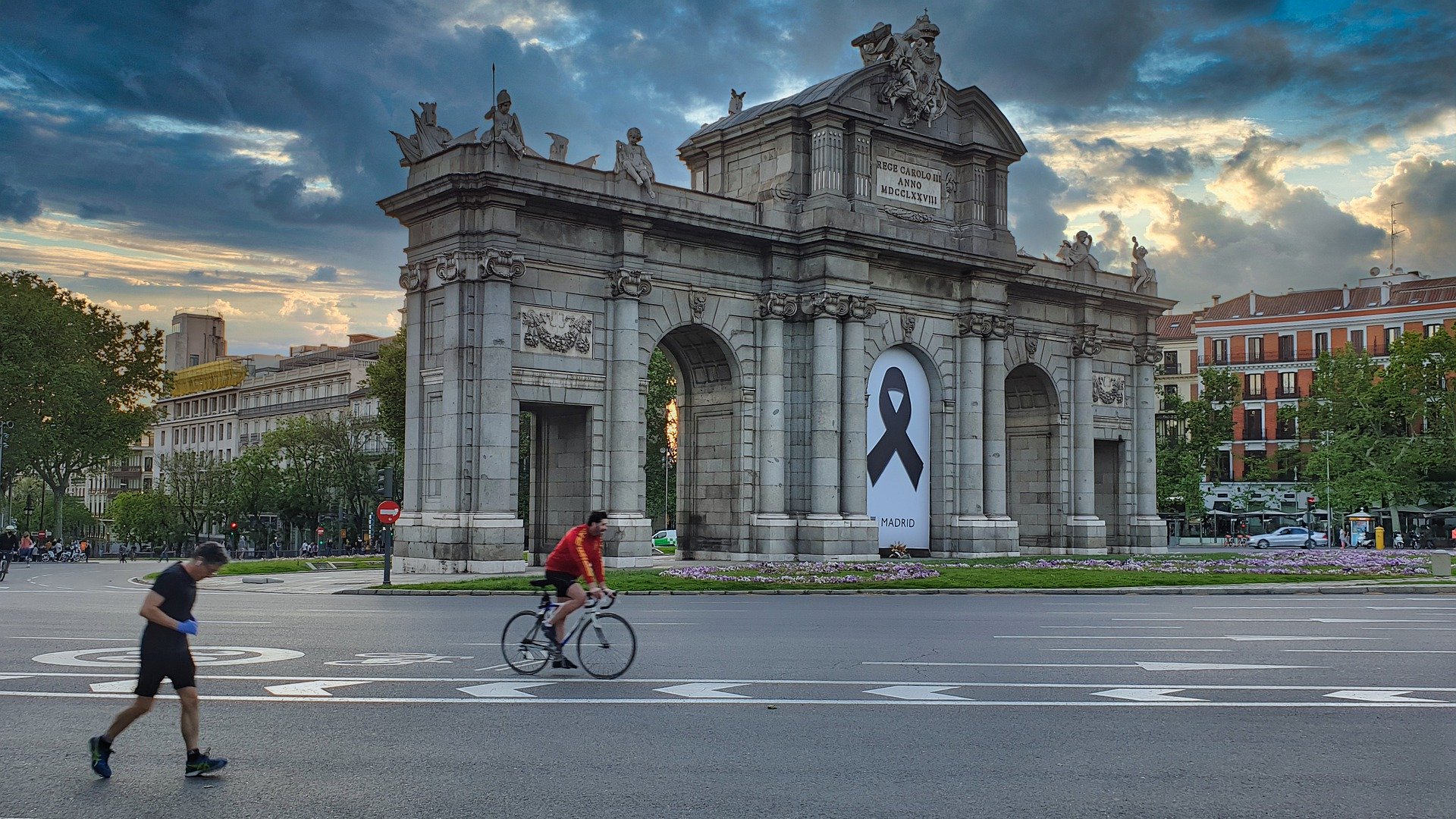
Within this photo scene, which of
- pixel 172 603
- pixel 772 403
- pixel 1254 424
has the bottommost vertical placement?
pixel 172 603

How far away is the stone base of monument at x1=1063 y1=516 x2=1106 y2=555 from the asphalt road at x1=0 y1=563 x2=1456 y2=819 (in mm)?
31586

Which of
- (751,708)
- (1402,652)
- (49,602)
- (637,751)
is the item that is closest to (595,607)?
(751,708)

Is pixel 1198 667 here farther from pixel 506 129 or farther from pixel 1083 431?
pixel 1083 431

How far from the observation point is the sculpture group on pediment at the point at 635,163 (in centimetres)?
4031

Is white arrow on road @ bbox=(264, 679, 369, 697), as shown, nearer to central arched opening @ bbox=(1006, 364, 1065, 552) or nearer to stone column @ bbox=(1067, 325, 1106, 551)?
central arched opening @ bbox=(1006, 364, 1065, 552)

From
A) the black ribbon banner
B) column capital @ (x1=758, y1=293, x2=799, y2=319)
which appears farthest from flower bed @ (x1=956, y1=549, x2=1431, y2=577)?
column capital @ (x1=758, y1=293, x2=799, y2=319)

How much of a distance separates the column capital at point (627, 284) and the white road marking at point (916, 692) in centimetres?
2677

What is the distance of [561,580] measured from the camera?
15531 millimetres

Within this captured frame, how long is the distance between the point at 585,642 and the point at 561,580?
2.39ft

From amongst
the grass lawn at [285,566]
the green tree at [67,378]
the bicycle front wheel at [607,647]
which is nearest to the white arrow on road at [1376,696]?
the bicycle front wheel at [607,647]

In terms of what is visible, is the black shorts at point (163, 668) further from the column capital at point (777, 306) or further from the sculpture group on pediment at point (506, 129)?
A: the column capital at point (777, 306)

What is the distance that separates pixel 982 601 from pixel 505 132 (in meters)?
18.6

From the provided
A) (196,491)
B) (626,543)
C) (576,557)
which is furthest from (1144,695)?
(196,491)

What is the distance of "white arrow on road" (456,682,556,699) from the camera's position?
13.5m
